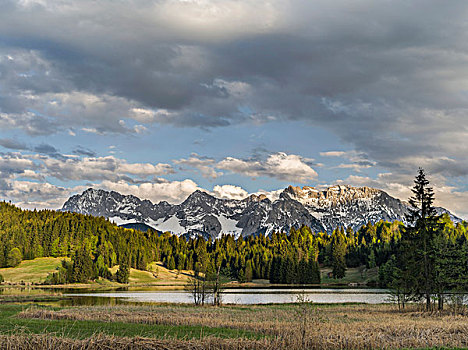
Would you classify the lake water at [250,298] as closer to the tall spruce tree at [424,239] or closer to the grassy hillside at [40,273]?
the tall spruce tree at [424,239]

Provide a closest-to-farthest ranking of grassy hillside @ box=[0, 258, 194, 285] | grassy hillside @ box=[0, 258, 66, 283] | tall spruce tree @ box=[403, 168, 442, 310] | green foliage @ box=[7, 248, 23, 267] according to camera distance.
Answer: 1. tall spruce tree @ box=[403, 168, 442, 310]
2. grassy hillside @ box=[0, 258, 66, 283]
3. grassy hillside @ box=[0, 258, 194, 285]
4. green foliage @ box=[7, 248, 23, 267]

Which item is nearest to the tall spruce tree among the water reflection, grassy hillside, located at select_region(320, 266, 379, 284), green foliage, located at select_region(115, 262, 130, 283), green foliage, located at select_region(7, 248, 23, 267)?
the water reflection

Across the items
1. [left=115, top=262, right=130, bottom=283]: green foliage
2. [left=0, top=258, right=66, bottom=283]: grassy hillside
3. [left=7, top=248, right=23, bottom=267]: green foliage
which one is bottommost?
[left=115, top=262, right=130, bottom=283]: green foliage

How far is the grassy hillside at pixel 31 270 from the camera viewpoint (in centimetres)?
14388

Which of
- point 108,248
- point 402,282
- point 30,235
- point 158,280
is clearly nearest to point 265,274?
point 158,280

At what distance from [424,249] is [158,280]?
494 feet

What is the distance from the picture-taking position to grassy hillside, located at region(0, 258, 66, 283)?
143875 mm

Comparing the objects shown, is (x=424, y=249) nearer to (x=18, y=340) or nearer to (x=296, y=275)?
(x=18, y=340)

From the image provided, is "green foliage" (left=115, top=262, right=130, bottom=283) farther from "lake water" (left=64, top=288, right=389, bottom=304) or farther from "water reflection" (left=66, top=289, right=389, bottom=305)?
"water reflection" (left=66, top=289, right=389, bottom=305)

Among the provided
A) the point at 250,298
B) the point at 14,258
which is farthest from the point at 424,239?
the point at 14,258

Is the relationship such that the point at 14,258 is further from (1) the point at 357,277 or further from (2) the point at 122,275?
(1) the point at 357,277

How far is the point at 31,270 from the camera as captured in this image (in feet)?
504

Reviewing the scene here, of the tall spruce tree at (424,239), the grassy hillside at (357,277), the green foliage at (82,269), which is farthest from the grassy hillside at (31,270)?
the tall spruce tree at (424,239)

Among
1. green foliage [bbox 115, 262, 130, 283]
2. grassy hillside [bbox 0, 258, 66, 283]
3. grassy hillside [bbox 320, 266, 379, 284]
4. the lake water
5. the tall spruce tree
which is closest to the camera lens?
the tall spruce tree
